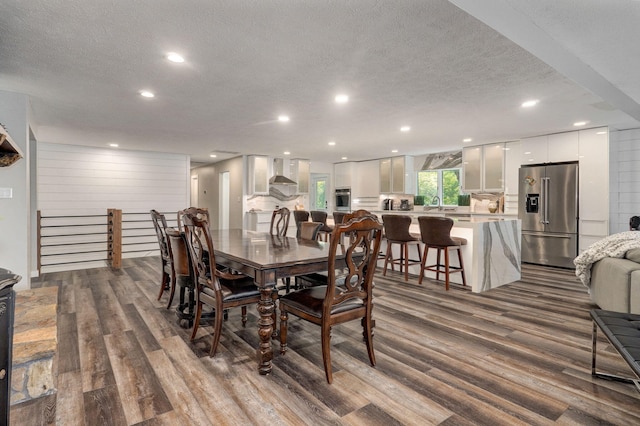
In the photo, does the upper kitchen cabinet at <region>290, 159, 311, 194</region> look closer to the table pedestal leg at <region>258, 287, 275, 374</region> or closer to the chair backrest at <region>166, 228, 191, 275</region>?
the chair backrest at <region>166, 228, 191, 275</region>

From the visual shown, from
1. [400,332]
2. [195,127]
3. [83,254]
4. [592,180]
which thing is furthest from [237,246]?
[592,180]

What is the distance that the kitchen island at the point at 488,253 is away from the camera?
13.8 feet

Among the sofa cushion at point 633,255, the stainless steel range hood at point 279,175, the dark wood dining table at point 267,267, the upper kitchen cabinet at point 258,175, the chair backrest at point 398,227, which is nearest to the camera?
the dark wood dining table at point 267,267

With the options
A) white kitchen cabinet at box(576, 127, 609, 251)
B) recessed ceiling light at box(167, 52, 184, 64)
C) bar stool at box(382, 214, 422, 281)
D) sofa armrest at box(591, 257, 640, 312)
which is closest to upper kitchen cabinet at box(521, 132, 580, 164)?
white kitchen cabinet at box(576, 127, 609, 251)

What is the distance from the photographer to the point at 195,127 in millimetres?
5188

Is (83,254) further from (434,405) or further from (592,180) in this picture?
(592,180)

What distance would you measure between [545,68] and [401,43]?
143cm

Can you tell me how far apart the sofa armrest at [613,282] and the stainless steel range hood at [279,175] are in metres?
6.25

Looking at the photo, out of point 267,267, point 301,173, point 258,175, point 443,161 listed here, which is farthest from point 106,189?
point 443,161

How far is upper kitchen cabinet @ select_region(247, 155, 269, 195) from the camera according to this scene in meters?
8.17

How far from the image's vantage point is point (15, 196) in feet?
12.0

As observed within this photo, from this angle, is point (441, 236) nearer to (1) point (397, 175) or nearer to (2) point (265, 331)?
(2) point (265, 331)

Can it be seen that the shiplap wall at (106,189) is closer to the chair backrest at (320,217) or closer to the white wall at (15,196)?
the white wall at (15,196)

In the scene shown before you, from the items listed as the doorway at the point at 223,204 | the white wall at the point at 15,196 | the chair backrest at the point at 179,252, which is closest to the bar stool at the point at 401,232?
the chair backrest at the point at 179,252
